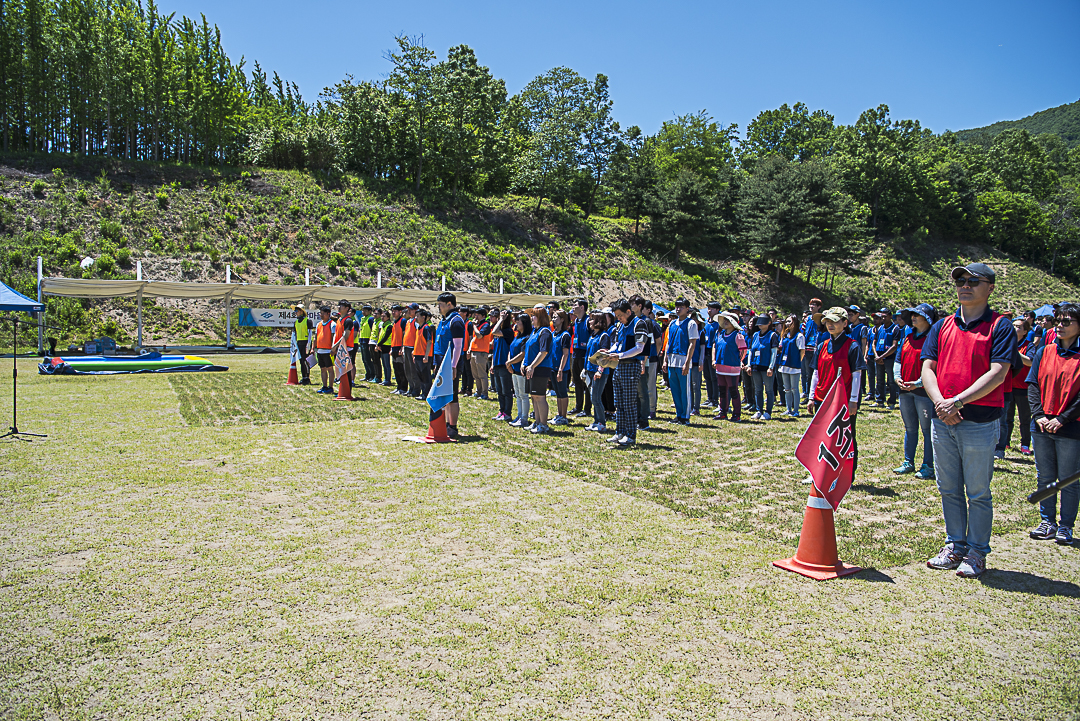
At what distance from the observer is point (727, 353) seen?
11789 millimetres

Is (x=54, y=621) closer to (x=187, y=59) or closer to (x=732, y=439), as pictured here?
(x=732, y=439)

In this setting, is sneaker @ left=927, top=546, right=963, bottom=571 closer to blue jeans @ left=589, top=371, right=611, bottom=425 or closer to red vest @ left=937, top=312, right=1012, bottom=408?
red vest @ left=937, top=312, right=1012, bottom=408

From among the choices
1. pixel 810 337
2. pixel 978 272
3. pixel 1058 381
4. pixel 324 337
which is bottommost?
pixel 1058 381

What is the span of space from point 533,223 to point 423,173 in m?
10.5

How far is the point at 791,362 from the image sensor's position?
40.9 ft

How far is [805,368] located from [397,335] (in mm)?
9727

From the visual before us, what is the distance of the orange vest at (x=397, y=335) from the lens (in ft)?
49.9

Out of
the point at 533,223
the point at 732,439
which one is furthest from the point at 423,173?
the point at 732,439

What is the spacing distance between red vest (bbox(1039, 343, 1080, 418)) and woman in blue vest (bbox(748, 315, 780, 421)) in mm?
6660

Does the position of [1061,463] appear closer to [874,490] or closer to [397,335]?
[874,490]

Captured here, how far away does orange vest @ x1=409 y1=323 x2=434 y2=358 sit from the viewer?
→ 43.9 ft

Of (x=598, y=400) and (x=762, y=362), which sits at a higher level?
(x=762, y=362)

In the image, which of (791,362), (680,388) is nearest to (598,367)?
(680,388)

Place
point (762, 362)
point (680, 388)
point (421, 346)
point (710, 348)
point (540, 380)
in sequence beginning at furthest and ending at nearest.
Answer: point (710, 348) < point (421, 346) < point (762, 362) < point (680, 388) < point (540, 380)
